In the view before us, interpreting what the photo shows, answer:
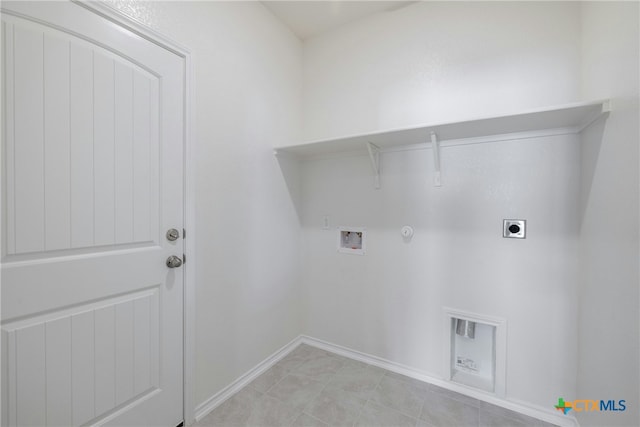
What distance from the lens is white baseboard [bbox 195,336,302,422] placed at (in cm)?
154

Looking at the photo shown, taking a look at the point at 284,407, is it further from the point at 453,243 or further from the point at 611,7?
the point at 611,7

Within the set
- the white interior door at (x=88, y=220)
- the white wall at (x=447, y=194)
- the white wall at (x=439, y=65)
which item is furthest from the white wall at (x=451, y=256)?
the white interior door at (x=88, y=220)

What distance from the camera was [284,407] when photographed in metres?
1.60

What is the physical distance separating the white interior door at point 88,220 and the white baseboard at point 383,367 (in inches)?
10.8

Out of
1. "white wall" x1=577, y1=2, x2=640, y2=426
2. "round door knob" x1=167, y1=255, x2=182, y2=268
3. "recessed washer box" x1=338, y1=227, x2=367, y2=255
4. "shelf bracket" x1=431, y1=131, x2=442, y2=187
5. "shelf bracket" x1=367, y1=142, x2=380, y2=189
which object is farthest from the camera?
"recessed washer box" x1=338, y1=227, x2=367, y2=255

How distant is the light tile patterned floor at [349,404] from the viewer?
150 cm

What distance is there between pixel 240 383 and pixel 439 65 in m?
2.60

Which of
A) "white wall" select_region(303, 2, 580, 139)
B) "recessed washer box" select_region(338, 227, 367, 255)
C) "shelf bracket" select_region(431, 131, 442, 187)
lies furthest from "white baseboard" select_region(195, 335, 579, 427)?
"white wall" select_region(303, 2, 580, 139)

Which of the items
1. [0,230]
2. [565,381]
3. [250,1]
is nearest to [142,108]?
[0,230]

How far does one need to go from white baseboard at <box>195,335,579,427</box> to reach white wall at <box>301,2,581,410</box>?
0.06m

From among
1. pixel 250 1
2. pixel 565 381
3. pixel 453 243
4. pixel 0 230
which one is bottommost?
pixel 565 381

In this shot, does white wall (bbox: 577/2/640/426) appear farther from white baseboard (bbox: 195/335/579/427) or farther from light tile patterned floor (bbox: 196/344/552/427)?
light tile patterned floor (bbox: 196/344/552/427)

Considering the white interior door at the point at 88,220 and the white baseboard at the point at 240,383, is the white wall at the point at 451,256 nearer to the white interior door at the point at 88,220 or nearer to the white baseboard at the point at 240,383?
the white baseboard at the point at 240,383

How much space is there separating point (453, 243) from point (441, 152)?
0.63 m
